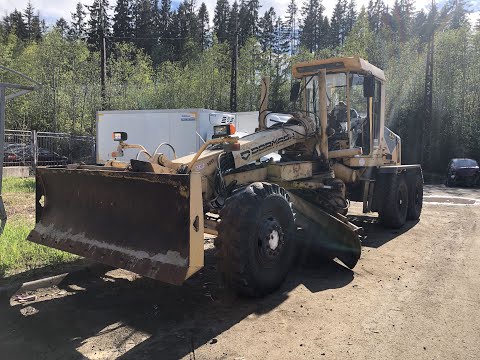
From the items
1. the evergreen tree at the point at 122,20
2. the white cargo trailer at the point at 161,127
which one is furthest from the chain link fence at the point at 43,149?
the evergreen tree at the point at 122,20

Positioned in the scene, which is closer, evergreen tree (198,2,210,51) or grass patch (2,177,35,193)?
grass patch (2,177,35,193)

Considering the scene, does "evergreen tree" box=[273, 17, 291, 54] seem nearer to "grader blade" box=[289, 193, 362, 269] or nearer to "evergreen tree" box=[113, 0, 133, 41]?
"evergreen tree" box=[113, 0, 133, 41]

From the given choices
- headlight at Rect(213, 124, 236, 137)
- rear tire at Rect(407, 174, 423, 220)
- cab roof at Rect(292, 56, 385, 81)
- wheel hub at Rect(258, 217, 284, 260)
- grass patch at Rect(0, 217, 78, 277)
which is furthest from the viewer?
rear tire at Rect(407, 174, 423, 220)

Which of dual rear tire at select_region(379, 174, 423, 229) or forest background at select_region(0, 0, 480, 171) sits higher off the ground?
forest background at select_region(0, 0, 480, 171)

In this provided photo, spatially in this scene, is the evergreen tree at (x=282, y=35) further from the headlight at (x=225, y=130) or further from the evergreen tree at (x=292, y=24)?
the headlight at (x=225, y=130)

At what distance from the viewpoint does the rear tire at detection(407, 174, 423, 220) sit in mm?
9827

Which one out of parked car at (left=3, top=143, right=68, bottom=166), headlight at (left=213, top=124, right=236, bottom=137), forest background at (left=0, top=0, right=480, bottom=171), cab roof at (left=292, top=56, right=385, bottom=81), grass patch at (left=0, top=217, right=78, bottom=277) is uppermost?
forest background at (left=0, top=0, right=480, bottom=171)

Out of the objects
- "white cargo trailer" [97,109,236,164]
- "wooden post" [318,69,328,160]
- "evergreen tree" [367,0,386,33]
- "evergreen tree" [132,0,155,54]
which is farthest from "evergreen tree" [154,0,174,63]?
"wooden post" [318,69,328,160]

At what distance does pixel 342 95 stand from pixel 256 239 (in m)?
3.91

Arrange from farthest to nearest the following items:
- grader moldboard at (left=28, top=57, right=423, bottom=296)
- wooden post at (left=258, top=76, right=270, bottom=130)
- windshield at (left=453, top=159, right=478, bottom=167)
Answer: windshield at (left=453, top=159, right=478, bottom=167)
wooden post at (left=258, top=76, right=270, bottom=130)
grader moldboard at (left=28, top=57, right=423, bottom=296)

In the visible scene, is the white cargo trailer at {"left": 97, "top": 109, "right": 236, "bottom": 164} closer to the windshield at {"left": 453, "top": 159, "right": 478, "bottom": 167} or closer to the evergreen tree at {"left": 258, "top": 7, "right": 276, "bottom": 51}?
the windshield at {"left": 453, "top": 159, "right": 478, "bottom": 167}

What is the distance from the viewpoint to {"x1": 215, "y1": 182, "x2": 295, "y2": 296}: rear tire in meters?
4.36

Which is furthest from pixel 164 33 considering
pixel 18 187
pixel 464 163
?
pixel 18 187

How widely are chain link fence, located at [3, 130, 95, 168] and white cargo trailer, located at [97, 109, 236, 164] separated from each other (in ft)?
18.6
